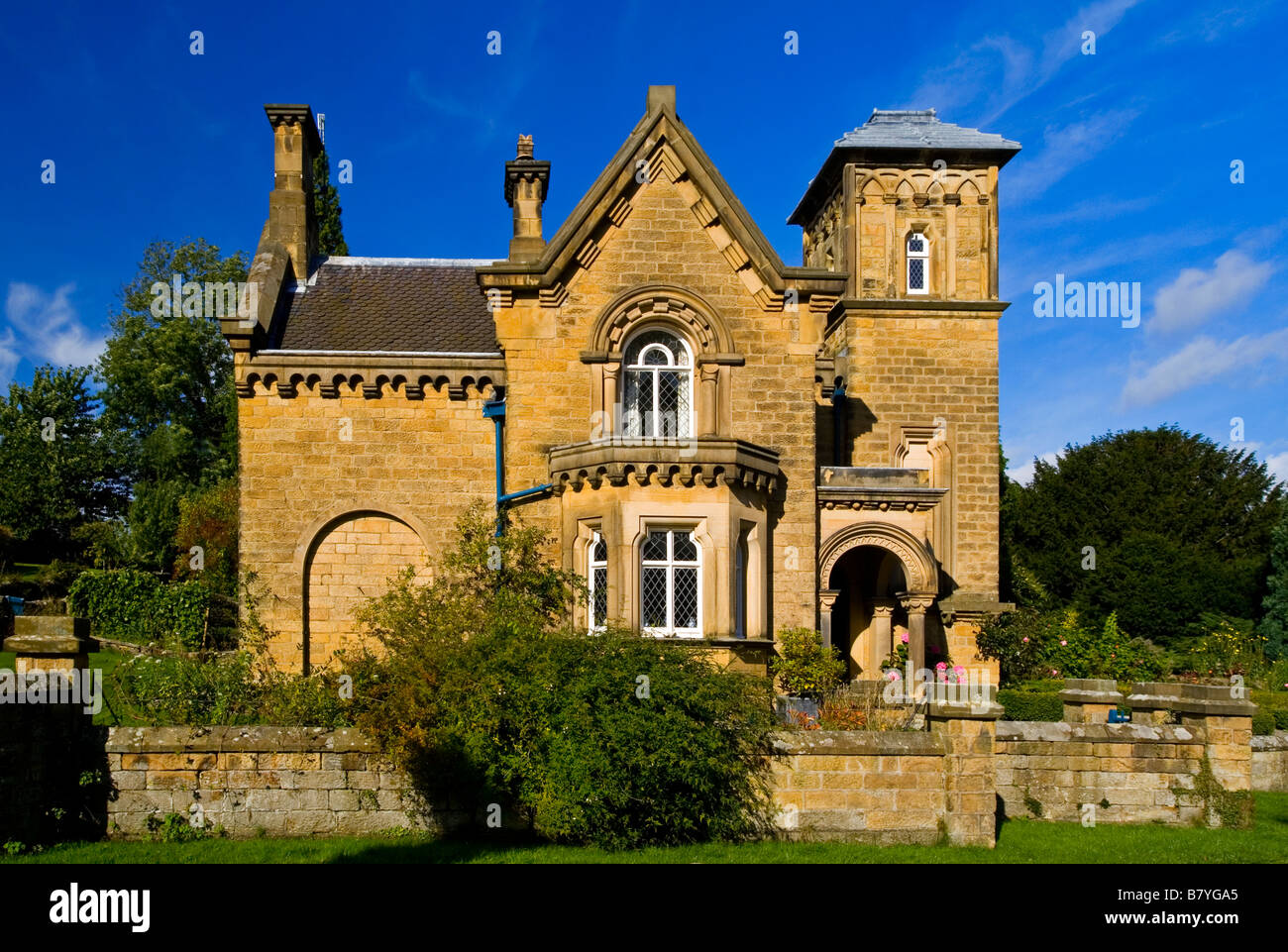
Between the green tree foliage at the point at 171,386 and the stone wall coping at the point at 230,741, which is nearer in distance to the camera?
the stone wall coping at the point at 230,741

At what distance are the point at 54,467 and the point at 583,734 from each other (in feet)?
147

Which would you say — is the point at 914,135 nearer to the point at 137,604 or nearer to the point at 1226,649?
the point at 1226,649

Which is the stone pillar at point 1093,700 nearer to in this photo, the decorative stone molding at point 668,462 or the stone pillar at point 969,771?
the stone pillar at point 969,771

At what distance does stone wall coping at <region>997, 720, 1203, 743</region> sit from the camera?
14.4 meters

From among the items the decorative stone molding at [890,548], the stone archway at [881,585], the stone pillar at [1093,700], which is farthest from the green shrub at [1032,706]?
the stone pillar at [1093,700]

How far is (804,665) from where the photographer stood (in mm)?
17750

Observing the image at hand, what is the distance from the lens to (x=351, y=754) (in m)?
12.0

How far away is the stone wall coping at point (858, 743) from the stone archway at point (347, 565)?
28.5 ft

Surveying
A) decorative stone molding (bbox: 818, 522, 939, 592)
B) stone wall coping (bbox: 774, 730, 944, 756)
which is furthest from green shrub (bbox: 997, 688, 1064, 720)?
stone wall coping (bbox: 774, 730, 944, 756)

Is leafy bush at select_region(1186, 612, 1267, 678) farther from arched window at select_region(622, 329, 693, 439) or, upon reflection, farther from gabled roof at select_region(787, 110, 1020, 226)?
arched window at select_region(622, 329, 693, 439)

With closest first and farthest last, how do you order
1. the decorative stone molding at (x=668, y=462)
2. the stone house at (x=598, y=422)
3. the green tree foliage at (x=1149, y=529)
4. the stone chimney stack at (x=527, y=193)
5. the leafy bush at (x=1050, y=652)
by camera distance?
the decorative stone molding at (x=668, y=462) < the stone house at (x=598, y=422) < the stone chimney stack at (x=527, y=193) < the leafy bush at (x=1050, y=652) < the green tree foliage at (x=1149, y=529)

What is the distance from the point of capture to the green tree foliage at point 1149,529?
125ft

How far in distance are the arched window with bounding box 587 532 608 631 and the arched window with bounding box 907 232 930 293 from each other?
41.9 feet
